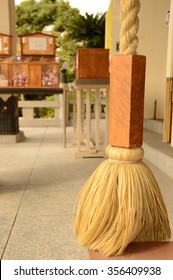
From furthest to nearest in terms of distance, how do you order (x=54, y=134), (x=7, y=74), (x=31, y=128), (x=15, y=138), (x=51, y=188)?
(x=31, y=128)
(x=54, y=134)
(x=15, y=138)
(x=7, y=74)
(x=51, y=188)

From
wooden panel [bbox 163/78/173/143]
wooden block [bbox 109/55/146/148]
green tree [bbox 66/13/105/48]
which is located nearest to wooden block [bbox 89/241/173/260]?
wooden block [bbox 109/55/146/148]

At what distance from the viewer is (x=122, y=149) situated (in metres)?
0.76

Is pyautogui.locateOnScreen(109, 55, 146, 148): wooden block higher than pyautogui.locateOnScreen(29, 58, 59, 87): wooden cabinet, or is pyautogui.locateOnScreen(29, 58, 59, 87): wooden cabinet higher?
pyautogui.locateOnScreen(29, 58, 59, 87): wooden cabinet

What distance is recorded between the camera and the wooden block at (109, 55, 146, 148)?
29.1 inches

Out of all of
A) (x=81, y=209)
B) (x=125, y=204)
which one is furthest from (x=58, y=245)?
(x=125, y=204)

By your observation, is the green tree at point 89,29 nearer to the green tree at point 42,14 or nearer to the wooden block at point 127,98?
the green tree at point 42,14

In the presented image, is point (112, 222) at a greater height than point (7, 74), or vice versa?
point (7, 74)

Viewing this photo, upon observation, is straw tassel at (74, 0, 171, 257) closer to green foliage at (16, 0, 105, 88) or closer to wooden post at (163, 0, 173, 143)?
wooden post at (163, 0, 173, 143)

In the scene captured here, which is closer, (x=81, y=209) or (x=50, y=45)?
(x=81, y=209)

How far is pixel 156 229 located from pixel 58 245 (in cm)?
49

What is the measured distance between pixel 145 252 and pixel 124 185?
0.55ft

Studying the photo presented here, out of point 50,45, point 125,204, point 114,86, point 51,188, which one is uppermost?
point 50,45

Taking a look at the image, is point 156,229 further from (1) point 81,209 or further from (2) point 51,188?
(2) point 51,188

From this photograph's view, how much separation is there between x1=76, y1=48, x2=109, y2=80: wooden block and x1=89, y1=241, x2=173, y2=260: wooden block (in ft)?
6.30
